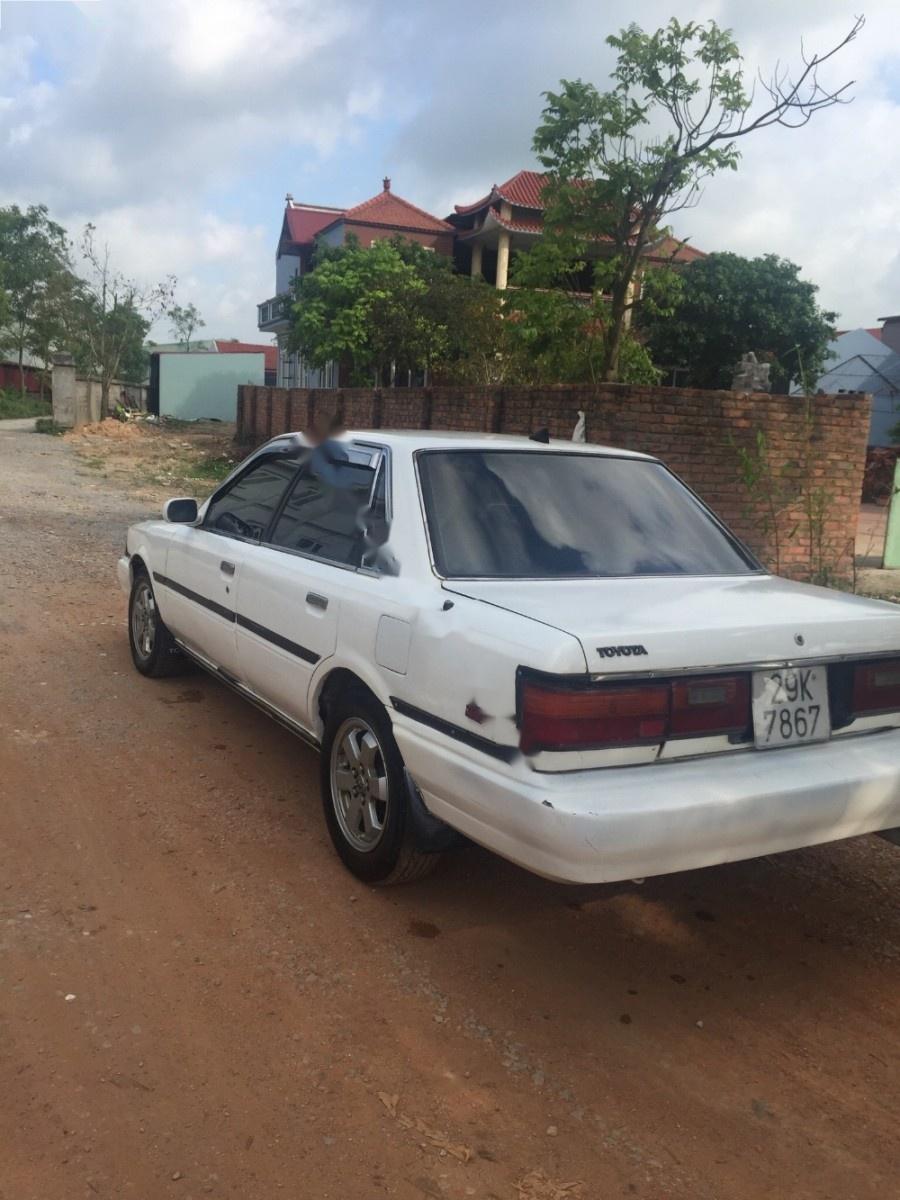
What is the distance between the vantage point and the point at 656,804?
2.78 m

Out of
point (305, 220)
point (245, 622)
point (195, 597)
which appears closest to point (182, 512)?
point (195, 597)

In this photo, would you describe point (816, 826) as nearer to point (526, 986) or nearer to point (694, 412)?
point (526, 986)

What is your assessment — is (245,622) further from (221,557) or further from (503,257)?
(503,257)

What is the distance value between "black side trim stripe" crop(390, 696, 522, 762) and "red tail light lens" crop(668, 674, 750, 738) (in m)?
0.46

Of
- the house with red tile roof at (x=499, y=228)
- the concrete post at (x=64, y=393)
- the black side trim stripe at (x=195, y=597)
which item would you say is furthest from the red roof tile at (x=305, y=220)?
the black side trim stripe at (x=195, y=597)

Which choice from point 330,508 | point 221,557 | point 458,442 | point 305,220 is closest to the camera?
point 458,442

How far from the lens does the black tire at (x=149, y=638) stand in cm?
586

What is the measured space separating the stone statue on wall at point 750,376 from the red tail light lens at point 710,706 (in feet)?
26.9

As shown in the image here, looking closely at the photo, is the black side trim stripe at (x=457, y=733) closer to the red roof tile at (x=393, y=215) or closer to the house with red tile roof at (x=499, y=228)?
the house with red tile roof at (x=499, y=228)

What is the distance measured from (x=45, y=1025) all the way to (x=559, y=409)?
8031mm

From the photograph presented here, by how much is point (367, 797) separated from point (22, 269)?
180 ft

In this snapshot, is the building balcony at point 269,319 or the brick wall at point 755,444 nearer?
the brick wall at point 755,444

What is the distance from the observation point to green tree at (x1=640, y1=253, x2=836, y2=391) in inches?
1095

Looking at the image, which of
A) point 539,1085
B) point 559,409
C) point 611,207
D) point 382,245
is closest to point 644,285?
point 611,207
